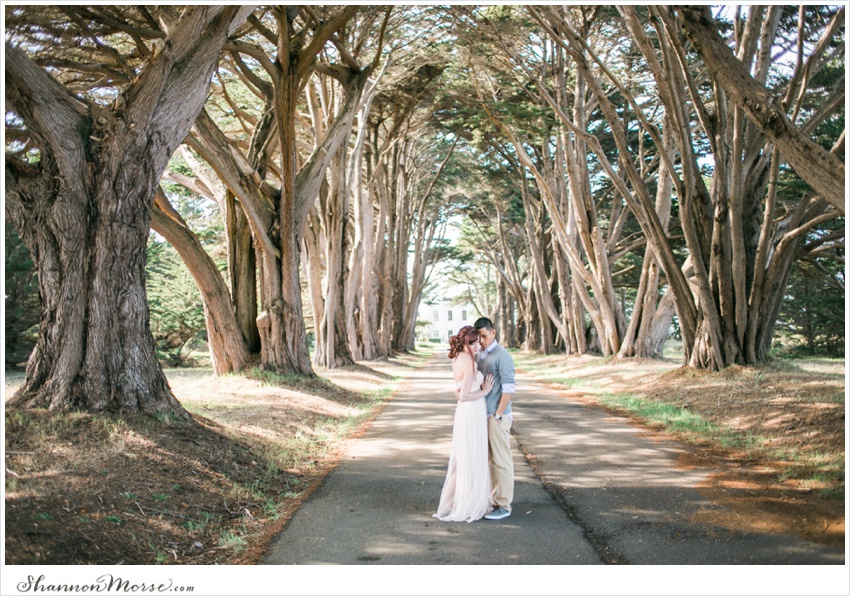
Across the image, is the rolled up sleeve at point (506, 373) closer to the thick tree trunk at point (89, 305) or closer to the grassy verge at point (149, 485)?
the grassy verge at point (149, 485)

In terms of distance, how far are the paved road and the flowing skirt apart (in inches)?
5.5

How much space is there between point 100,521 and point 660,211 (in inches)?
666

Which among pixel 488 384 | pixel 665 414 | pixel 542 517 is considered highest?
pixel 488 384

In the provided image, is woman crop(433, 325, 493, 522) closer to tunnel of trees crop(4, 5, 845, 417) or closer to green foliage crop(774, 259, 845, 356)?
tunnel of trees crop(4, 5, 845, 417)

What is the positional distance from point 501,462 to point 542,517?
1.82 feet

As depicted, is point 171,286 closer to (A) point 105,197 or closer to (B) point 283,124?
(B) point 283,124

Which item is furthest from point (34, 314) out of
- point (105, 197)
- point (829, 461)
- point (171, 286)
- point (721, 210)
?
point (829, 461)

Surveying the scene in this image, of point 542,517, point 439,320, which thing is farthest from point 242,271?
point 439,320

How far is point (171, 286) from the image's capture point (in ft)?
101

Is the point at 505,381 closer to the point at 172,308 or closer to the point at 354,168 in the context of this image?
the point at 354,168

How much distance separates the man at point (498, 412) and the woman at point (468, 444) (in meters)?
0.11

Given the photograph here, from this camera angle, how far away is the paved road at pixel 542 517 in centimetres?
509

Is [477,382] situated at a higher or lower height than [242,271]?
lower

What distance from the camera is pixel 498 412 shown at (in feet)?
21.4
